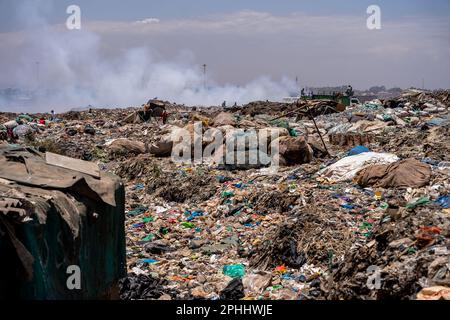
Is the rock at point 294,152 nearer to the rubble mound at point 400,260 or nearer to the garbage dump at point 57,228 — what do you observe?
the rubble mound at point 400,260

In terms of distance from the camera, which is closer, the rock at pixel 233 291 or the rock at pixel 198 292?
the rock at pixel 233 291

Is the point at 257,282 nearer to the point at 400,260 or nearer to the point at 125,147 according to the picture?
the point at 400,260

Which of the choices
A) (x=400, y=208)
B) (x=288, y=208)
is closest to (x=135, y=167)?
(x=288, y=208)

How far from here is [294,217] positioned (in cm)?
649

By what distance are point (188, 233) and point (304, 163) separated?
3174mm

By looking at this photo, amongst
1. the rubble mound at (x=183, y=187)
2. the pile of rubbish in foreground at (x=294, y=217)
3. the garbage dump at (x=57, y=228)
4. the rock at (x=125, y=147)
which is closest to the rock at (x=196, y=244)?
the pile of rubbish in foreground at (x=294, y=217)

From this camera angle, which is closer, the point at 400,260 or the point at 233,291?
the point at 400,260

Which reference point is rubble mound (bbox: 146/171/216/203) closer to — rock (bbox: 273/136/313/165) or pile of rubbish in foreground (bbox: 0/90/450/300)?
pile of rubbish in foreground (bbox: 0/90/450/300)

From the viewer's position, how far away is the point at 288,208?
713 centimetres

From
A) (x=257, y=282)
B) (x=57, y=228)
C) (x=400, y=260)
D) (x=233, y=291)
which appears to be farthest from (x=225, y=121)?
(x=57, y=228)

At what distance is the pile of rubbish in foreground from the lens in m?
4.40

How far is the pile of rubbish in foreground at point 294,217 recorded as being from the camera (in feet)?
14.4
